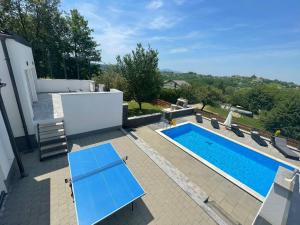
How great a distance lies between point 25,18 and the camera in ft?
67.6

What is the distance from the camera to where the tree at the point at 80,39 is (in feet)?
A: 83.1

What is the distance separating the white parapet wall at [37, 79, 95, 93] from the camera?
1479cm

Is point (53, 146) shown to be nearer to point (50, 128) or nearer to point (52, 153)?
point (52, 153)

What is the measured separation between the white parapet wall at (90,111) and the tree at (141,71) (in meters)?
4.72

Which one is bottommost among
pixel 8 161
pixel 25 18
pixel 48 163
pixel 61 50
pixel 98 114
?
pixel 48 163

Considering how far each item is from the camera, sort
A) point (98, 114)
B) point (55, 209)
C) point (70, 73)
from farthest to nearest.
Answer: point (70, 73)
point (98, 114)
point (55, 209)

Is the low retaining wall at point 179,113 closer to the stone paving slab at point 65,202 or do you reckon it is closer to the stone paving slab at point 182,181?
the stone paving slab at point 182,181

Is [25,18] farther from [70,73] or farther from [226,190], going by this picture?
[226,190]

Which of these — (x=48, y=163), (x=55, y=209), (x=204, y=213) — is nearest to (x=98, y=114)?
(x=48, y=163)

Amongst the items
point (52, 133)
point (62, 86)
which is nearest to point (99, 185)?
point (52, 133)

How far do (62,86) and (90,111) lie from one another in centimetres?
904

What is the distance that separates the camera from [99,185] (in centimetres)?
462

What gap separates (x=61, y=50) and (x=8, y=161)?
996 inches

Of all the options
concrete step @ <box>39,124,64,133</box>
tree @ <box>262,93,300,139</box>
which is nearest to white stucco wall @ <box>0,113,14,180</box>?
concrete step @ <box>39,124,64,133</box>
